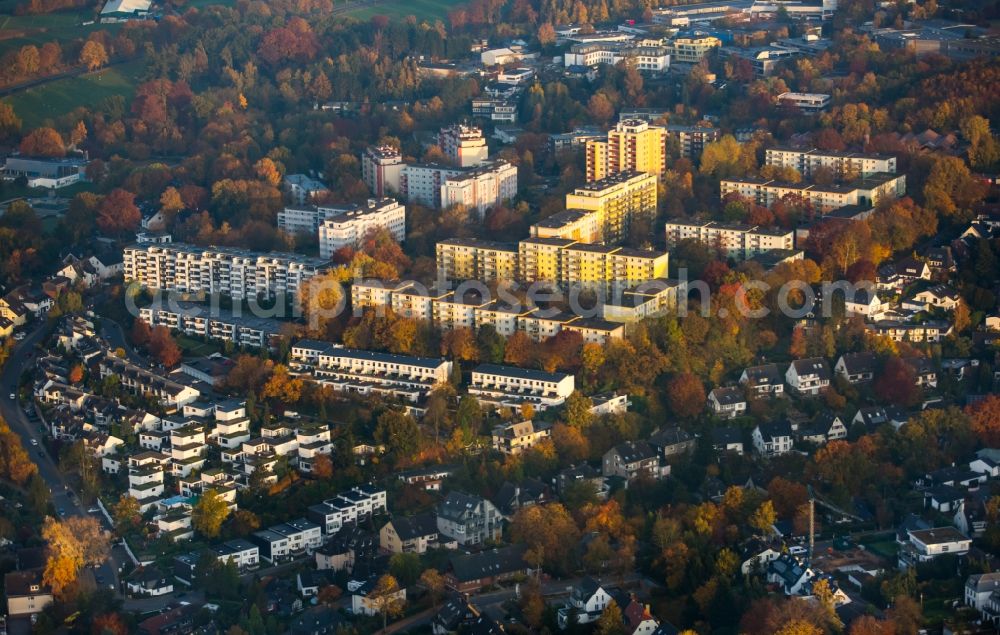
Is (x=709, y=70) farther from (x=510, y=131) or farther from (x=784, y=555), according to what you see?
(x=784, y=555)

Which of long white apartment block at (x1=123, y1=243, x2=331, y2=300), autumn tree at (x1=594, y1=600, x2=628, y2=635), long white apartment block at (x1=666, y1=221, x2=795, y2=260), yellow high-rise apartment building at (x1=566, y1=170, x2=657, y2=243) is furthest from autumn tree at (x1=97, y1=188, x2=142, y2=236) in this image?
autumn tree at (x1=594, y1=600, x2=628, y2=635)

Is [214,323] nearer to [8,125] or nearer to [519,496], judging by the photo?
[519,496]

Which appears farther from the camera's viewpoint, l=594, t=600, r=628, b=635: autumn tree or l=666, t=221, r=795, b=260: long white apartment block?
l=666, t=221, r=795, b=260: long white apartment block

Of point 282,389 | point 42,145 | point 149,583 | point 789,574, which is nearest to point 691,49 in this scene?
point 42,145

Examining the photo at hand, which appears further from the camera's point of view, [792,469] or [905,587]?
[792,469]

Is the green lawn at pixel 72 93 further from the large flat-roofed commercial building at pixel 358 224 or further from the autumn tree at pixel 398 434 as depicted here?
the autumn tree at pixel 398 434

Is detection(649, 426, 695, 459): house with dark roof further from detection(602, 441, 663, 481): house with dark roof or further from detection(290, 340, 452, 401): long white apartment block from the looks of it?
Answer: detection(290, 340, 452, 401): long white apartment block

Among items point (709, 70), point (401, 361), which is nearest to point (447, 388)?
point (401, 361)

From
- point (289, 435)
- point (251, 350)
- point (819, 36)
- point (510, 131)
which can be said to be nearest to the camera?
point (289, 435)
